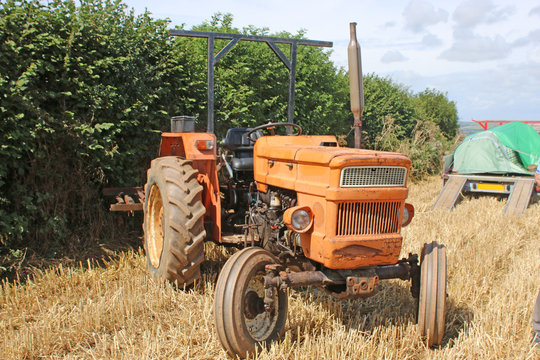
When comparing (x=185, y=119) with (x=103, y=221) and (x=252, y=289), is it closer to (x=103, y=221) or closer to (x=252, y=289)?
(x=103, y=221)

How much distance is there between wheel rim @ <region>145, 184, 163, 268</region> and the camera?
14.5 feet

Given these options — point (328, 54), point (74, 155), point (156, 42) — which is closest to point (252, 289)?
point (74, 155)

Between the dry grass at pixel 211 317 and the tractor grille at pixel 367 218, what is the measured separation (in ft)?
2.37

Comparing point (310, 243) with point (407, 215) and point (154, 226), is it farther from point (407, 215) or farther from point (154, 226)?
point (154, 226)

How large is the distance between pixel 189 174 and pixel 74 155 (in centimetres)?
195

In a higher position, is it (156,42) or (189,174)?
(156,42)

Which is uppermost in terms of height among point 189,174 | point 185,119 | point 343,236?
point 185,119

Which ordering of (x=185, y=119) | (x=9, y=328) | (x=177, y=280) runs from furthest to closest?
(x=185, y=119) → (x=177, y=280) → (x=9, y=328)

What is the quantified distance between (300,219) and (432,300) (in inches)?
41.0

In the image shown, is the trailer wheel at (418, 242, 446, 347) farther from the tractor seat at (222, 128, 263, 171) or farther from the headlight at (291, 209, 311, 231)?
the tractor seat at (222, 128, 263, 171)

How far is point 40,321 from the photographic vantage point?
3.51 metres

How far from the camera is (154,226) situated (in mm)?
4555

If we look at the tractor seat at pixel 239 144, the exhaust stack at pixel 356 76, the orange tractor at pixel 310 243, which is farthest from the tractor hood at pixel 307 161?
the tractor seat at pixel 239 144

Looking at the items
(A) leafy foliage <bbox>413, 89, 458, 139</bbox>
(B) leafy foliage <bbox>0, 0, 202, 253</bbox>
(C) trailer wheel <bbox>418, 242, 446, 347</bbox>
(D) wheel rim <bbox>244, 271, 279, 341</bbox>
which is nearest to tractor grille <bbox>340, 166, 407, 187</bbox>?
(C) trailer wheel <bbox>418, 242, 446, 347</bbox>
